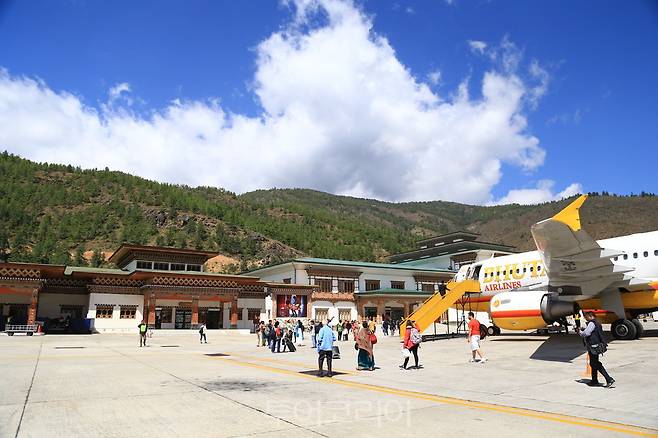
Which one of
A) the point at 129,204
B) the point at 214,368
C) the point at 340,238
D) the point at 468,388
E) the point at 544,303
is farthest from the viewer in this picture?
the point at 340,238

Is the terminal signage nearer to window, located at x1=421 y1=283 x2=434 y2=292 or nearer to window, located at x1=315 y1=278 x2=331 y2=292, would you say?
window, located at x1=315 y1=278 x2=331 y2=292

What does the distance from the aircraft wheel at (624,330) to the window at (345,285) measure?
35.5m

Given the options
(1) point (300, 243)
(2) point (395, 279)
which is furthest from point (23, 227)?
(2) point (395, 279)

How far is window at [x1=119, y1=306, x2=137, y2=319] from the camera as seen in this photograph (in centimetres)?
4134

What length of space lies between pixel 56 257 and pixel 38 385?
8427cm

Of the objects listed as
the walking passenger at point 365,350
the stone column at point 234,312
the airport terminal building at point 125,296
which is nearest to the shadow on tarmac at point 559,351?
the walking passenger at point 365,350

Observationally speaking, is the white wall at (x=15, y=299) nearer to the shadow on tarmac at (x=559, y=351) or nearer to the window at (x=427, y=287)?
the shadow on tarmac at (x=559, y=351)

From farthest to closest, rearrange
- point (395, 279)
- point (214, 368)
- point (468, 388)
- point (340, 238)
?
point (340, 238), point (395, 279), point (214, 368), point (468, 388)

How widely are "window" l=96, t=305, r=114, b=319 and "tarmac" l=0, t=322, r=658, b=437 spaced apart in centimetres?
2703

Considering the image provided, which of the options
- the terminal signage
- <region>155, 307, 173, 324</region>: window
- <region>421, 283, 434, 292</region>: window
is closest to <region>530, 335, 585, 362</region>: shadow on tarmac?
the terminal signage

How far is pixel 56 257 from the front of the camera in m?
83.0

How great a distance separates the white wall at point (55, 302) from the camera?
40750 mm

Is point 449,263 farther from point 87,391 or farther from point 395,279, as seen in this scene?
point 87,391

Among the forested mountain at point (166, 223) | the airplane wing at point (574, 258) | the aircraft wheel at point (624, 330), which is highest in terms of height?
the forested mountain at point (166, 223)
